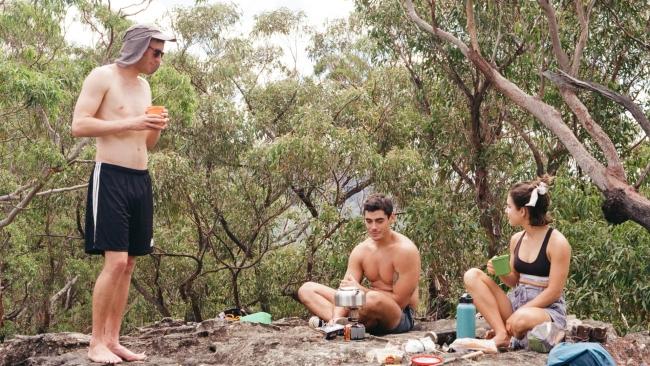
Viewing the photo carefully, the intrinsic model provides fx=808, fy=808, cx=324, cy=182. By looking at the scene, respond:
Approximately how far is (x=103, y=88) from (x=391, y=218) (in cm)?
190

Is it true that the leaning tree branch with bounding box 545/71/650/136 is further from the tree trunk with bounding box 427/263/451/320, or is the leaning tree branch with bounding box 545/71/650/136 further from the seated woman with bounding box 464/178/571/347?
the seated woman with bounding box 464/178/571/347

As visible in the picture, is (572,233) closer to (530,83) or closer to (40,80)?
(530,83)

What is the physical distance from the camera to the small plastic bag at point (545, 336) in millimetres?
4074

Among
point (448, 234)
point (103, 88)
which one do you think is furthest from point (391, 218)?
point (448, 234)

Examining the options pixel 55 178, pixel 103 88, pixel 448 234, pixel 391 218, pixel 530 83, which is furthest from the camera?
pixel 55 178

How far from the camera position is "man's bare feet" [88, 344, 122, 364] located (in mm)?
3889

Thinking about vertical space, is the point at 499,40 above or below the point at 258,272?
above

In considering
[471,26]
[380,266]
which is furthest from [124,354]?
[471,26]

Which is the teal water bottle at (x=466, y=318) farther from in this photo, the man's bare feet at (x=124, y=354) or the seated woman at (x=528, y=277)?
the man's bare feet at (x=124, y=354)

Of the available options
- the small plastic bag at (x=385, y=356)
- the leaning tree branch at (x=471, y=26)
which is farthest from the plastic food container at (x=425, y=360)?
the leaning tree branch at (x=471, y=26)

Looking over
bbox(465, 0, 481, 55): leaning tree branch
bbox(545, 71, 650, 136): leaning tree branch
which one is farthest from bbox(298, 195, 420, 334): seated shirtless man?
bbox(465, 0, 481, 55): leaning tree branch

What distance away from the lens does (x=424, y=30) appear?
367 inches

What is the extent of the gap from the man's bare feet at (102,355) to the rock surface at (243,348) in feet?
0.38

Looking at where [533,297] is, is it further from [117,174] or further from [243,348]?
[117,174]
